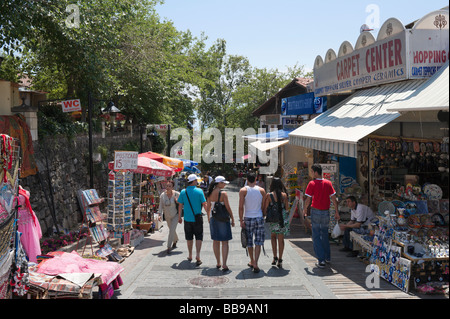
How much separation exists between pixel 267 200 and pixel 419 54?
12.8 feet

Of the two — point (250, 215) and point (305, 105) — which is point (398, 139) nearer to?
point (250, 215)

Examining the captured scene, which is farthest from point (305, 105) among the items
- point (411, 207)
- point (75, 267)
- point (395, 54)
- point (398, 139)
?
point (75, 267)

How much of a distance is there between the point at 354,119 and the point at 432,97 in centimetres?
266

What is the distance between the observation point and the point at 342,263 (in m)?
7.96

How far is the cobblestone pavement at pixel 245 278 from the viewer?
20.5 ft

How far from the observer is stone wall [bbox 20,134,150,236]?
11844 mm

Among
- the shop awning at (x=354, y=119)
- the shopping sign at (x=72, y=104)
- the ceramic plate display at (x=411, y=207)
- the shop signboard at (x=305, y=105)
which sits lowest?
the ceramic plate display at (x=411, y=207)

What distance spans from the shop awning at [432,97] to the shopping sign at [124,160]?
6086mm

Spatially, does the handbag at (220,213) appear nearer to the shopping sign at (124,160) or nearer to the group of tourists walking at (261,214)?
the group of tourists walking at (261,214)

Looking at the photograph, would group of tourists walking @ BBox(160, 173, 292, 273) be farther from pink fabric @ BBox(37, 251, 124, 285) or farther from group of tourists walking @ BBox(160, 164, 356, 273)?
pink fabric @ BBox(37, 251, 124, 285)

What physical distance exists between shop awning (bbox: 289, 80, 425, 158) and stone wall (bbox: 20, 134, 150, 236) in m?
7.37

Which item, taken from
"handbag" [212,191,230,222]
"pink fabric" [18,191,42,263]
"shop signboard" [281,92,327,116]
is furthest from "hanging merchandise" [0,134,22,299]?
"shop signboard" [281,92,327,116]

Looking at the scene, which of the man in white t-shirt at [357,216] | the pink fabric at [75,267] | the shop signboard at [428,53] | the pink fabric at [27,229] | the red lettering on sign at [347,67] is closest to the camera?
the pink fabric at [75,267]

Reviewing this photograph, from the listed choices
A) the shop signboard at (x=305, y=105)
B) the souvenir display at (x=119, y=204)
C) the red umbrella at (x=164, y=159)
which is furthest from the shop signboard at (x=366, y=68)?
the souvenir display at (x=119, y=204)
